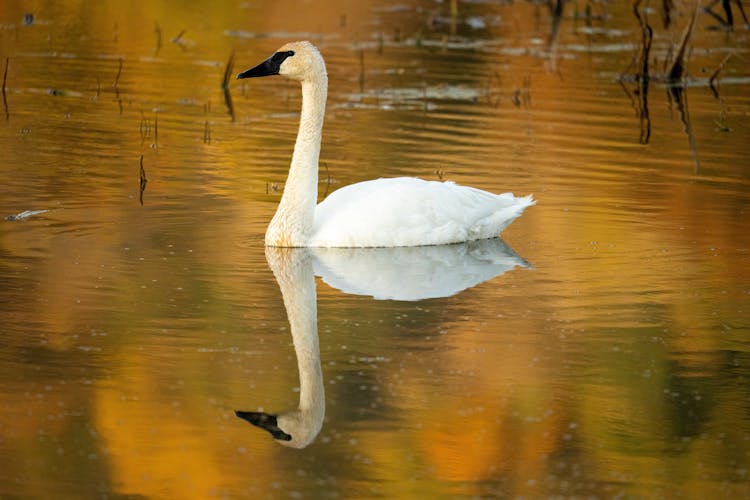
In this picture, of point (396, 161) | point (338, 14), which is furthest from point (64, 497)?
point (338, 14)

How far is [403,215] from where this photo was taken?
12.0 m

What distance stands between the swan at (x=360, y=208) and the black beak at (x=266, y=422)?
4193mm

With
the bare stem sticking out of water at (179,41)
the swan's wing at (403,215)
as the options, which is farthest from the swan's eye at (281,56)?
the bare stem sticking out of water at (179,41)

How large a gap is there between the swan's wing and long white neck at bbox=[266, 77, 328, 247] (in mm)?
144

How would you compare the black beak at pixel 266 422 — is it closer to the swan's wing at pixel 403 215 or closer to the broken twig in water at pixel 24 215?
the swan's wing at pixel 403 215

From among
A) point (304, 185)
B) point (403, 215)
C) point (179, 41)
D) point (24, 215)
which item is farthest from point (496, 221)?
point (179, 41)

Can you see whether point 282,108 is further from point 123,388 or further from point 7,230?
point 123,388

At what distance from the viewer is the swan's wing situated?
39.0ft

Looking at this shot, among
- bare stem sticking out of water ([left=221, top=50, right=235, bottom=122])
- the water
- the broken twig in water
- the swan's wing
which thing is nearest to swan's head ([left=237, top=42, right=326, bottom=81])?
the swan's wing

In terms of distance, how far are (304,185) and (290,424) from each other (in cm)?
474

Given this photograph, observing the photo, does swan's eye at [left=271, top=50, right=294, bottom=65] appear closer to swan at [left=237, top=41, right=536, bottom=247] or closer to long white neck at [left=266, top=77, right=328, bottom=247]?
swan at [left=237, top=41, right=536, bottom=247]

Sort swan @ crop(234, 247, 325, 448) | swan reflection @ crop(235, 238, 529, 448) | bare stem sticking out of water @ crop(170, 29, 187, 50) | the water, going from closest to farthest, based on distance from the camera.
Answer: the water < swan @ crop(234, 247, 325, 448) < swan reflection @ crop(235, 238, 529, 448) < bare stem sticking out of water @ crop(170, 29, 187, 50)

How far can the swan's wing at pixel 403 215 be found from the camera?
11.9 m

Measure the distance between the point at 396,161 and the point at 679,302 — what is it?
5892 millimetres
